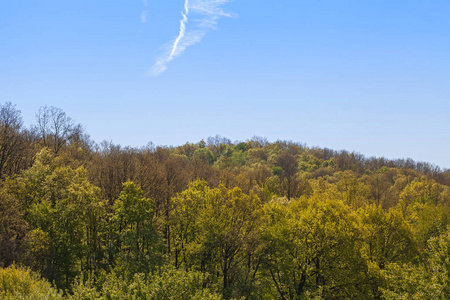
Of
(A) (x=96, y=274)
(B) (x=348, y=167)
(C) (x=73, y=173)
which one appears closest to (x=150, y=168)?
(C) (x=73, y=173)

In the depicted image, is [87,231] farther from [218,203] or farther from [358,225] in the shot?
[358,225]

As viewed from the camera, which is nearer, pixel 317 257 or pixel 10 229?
pixel 10 229

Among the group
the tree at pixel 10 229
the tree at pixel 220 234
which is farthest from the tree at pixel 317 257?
the tree at pixel 10 229

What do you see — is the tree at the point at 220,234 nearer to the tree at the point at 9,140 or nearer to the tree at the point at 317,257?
the tree at the point at 317,257

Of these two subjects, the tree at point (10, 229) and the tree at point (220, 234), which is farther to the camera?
the tree at point (220, 234)

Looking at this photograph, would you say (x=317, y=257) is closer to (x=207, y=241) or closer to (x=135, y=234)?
(x=207, y=241)

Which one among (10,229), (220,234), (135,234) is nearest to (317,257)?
(220,234)

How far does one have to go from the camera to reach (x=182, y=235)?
34375mm

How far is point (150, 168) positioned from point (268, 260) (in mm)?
20667

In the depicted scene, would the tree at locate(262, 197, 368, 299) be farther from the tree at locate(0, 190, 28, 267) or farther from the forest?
the tree at locate(0, 190, 28, 267)

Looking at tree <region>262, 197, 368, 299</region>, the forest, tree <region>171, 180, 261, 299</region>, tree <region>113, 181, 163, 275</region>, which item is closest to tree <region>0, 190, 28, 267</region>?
the forest

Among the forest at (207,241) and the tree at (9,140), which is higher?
the tree at (9,140)

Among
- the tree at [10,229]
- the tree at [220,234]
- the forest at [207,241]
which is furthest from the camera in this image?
the tree at [220,234]

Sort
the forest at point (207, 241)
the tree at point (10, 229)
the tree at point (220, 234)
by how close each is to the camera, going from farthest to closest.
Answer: the tree at point (220, 234)
the forest at point (207, 241)
the tree at point (10, 229)
